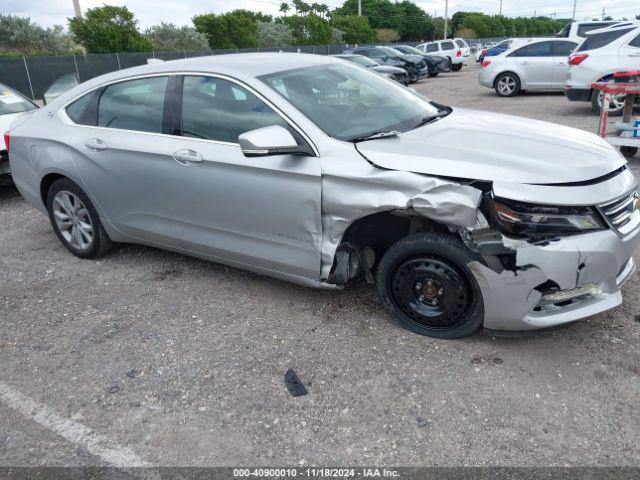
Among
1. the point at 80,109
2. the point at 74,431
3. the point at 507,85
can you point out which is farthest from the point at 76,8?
the point at 74,431

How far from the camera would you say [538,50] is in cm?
1424

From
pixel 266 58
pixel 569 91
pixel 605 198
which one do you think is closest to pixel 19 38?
pixel 569 91

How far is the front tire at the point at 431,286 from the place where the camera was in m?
2.97

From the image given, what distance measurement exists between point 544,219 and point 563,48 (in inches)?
518

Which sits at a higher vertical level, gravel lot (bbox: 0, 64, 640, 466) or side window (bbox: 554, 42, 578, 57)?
side window (bbox: 554, 42, 578, 57)

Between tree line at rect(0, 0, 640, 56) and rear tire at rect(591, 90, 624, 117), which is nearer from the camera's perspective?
rear tire at rect(591, 90, 624, 117)

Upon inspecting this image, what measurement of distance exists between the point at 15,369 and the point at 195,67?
2.29 metres

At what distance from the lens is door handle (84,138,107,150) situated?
413 centimetres

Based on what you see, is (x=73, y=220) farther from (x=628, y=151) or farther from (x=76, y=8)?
(x=76, y=8)

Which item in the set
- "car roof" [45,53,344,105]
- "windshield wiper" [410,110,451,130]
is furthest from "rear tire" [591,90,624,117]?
"car roof" [45,53,344,105]

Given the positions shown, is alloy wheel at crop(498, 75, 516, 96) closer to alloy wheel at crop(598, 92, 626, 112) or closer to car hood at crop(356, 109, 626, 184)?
alloy wheel at crop(598, 92, 626, 112)

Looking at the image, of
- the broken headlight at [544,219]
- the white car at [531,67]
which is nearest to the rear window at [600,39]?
the white car at [531,67]

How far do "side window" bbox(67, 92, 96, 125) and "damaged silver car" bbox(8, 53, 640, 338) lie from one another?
1cm

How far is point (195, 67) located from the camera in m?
3.82
